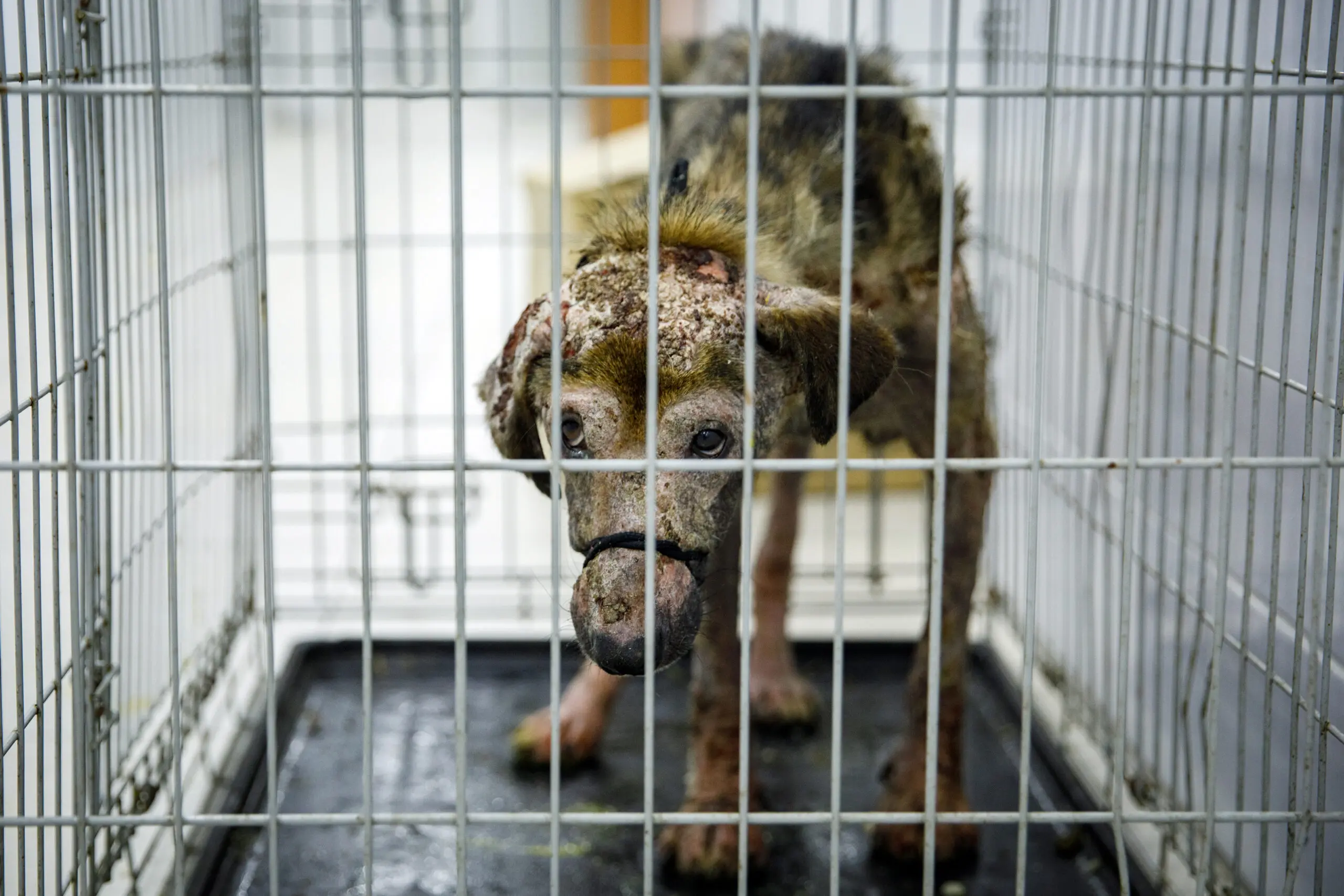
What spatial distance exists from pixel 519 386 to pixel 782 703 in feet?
5.18

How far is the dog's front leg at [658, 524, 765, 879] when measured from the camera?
9.71 ft

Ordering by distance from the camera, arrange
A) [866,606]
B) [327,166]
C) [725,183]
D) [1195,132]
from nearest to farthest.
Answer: [725,183]
[1195,132]
[866,606]
[327,166]

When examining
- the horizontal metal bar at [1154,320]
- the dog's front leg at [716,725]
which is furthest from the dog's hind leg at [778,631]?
the horizontal metal bar at [1154,320]

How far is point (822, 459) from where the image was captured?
2893 mm

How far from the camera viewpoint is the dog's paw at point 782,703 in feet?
12.0

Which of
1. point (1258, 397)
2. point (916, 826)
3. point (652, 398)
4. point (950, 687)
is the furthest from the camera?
point (950, 687)

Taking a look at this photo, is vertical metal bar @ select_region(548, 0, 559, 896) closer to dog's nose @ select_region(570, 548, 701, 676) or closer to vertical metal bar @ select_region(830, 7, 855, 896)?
dog's nose @ select_region(570, 548, 701, 676)

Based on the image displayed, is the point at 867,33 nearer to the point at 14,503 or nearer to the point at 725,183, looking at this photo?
the point at 725,183

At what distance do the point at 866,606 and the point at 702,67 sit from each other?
1.78 m

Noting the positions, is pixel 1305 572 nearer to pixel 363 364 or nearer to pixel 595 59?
pixel 363 364

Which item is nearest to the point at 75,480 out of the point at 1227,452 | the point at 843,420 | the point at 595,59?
the point at 843,420

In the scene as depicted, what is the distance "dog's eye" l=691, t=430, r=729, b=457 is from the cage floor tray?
2.71ft

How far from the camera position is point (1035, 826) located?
3119mm

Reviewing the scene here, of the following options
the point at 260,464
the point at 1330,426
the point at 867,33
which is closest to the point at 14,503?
the point at 260,464
